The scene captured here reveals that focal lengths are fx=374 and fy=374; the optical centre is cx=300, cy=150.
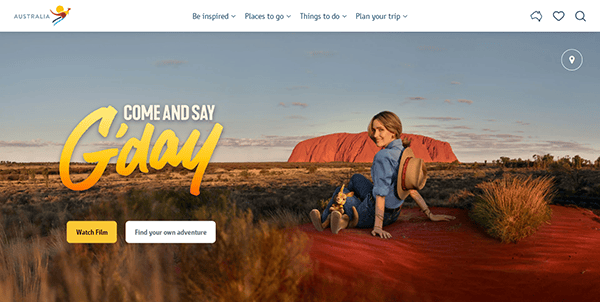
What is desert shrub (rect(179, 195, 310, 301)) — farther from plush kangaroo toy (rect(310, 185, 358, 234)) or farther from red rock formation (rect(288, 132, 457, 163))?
red rock formation (rect(288, 132, 457, 163))

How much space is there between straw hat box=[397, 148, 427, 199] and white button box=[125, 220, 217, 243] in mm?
2623

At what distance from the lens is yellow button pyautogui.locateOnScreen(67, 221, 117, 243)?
5109 millimetres

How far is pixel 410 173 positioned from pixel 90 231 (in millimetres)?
4476

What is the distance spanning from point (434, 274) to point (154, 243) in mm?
3727

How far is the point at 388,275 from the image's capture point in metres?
4.25

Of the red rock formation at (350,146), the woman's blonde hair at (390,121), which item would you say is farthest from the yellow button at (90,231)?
the red rock formation at (350,146)

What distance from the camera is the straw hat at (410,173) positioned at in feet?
16.6

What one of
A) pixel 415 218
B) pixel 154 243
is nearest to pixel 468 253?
pixel 415 218

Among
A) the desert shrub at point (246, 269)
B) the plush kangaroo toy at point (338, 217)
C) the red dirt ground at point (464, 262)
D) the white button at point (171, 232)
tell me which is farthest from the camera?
the plush kangaroo toy at point (338, 217)

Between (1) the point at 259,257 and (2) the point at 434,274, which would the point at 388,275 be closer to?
(2) the point at 434,274

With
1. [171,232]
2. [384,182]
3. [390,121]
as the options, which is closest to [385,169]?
[384,182]

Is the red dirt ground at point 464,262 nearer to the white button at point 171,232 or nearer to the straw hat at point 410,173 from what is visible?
the straw hat at point 410,173

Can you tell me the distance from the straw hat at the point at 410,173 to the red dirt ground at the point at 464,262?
84 cm
